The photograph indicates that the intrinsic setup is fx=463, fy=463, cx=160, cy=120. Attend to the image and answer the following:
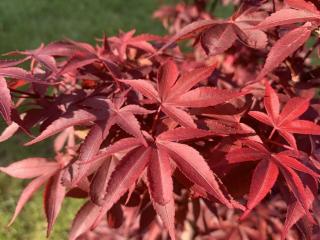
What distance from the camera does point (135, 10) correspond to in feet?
17.8

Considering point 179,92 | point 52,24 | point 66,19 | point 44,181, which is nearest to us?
point 179,92

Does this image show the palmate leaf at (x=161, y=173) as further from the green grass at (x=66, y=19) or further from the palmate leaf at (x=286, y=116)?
the green grass at (x=66, y=19)

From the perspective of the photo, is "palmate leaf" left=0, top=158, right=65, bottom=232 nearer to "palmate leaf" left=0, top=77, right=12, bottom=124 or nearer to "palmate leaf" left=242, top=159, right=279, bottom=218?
"palmate leaf" left=0, top=77, right=12, bottom=124

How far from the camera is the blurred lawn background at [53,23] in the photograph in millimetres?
3023

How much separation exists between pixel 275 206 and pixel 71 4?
13.9 feet

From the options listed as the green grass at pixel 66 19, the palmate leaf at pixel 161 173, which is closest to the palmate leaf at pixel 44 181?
the palmate leaf at pixel 161 173

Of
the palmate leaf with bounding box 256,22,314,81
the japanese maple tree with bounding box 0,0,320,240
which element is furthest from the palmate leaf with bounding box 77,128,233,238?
the palmate leaf with bounding box 256,22,314,81

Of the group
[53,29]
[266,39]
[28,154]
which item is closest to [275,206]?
[266,39]

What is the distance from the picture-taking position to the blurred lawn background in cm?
302

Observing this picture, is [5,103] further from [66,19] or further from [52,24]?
[66,19]

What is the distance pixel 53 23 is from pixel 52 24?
4 cm

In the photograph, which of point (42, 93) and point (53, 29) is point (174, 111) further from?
point (53, 29)

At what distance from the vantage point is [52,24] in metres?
4.71

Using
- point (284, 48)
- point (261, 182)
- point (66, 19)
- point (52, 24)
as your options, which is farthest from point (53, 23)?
point (261, 182)
